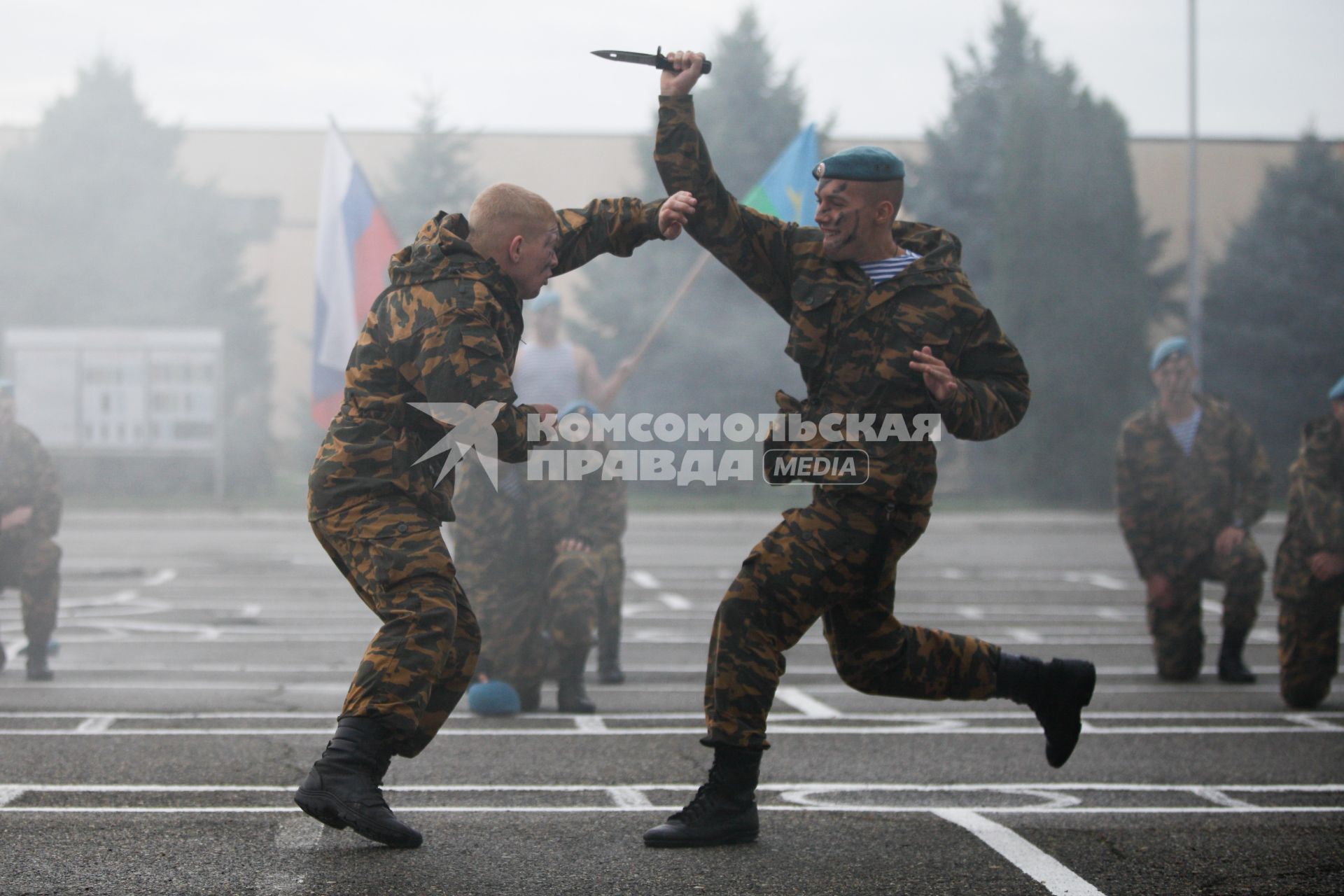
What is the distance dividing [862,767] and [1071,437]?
2307cm

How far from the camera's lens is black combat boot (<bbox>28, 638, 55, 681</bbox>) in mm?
8211

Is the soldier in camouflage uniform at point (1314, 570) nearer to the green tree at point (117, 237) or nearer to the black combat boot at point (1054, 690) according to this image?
the black combat boot at point (1054, 690)

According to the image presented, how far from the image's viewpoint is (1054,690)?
15.5 ft

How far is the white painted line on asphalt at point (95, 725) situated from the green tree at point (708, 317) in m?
23.6

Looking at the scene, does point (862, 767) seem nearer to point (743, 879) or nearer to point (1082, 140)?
point (743, 879)

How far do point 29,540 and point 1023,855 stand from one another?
20.0ft

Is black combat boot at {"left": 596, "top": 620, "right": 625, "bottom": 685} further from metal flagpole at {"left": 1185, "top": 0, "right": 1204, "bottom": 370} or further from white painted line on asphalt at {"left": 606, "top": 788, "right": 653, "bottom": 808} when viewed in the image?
metal flagpole at {"left": 1185, "top": 0, "right": 1204, "bottom": 370}

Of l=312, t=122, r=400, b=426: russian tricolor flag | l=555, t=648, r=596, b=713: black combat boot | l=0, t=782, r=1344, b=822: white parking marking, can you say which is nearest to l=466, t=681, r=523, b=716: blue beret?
l=555, t=648, r=596, b=713: black combat boot

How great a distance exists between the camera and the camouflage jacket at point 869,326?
14.3 feet

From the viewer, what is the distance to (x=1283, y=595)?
24.7 ft

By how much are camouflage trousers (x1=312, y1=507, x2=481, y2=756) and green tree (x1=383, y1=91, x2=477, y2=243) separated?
105ft

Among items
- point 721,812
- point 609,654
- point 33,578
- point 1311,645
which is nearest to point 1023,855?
point 721,812

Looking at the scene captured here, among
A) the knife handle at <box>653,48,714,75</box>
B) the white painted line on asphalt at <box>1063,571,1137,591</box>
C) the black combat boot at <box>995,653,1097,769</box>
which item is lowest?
the white painted line on asphalt at <box>1063,571,1137,591</box>

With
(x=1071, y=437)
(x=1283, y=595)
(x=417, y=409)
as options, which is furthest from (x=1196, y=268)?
(x=417, y=409)
